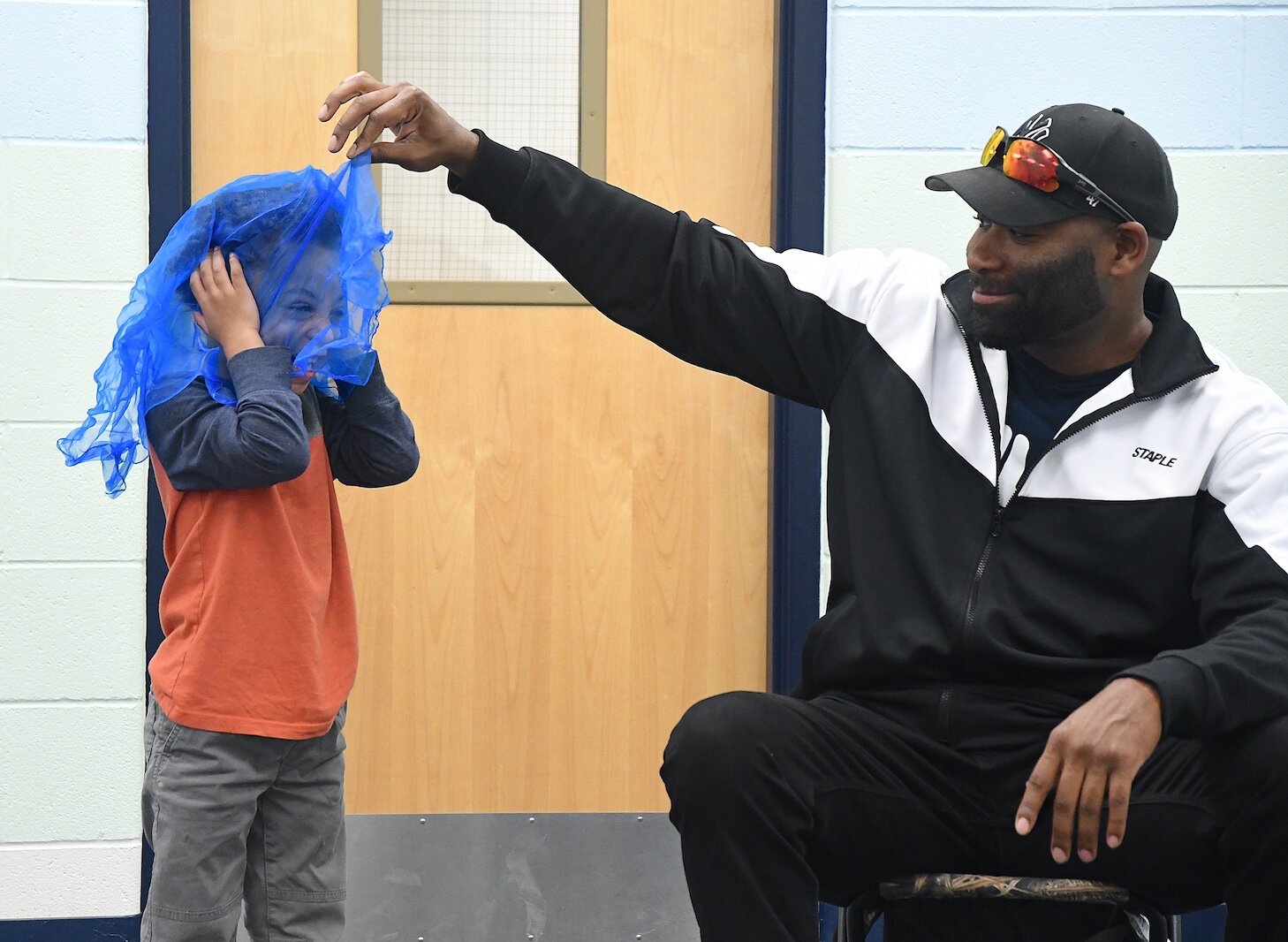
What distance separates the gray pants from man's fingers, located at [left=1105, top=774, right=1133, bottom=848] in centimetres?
100

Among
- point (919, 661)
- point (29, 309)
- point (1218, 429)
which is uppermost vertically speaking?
point (29, 309)

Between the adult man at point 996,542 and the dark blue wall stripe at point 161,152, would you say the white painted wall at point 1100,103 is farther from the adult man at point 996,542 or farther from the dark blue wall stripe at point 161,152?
the dark blue wall stripe at point 161,152

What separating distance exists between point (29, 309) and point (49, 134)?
293 millimetres

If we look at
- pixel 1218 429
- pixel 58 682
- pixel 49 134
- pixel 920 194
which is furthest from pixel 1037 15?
pixel 58 682

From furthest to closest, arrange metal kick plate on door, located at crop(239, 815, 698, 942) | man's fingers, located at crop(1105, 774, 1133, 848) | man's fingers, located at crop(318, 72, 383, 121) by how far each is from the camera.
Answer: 1. metal kick plate on door, located at crop(239, 815, 698, 942)
2. man's fingers, located at crop(318, 72, 383, 121)
3. man's fingers, located at crop(1105, 774, 1133, 848)

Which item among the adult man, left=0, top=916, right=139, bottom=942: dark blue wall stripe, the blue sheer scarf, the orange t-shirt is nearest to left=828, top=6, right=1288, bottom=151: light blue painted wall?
the adult man

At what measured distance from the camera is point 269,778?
1.78m

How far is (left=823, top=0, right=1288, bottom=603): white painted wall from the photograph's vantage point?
246 cm

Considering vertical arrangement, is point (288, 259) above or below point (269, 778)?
above

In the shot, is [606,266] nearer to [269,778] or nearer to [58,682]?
[269,778]

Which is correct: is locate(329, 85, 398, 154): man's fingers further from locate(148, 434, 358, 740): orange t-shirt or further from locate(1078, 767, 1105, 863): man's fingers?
locate(1078, 767, 1105, 863): man's fingers

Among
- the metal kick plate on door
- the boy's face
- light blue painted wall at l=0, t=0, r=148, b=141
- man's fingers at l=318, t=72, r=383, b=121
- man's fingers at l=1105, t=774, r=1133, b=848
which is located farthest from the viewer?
the metal kick plate on door

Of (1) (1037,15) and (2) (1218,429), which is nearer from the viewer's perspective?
(2) (1218,429)

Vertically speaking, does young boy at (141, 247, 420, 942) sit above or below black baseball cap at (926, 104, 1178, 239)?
below
